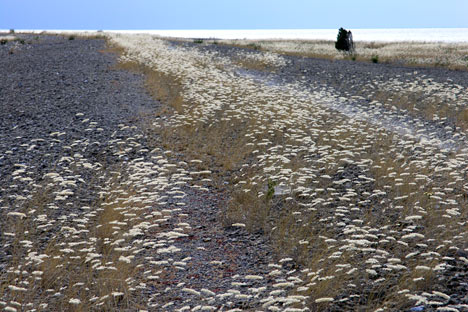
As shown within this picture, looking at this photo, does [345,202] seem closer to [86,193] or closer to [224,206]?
[224,206]

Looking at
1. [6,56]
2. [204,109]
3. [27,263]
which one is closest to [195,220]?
[27,263]

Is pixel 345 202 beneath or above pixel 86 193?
beneath

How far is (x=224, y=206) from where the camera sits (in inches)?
259

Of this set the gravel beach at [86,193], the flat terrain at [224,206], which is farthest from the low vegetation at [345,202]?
the gravel beach at [86,193]

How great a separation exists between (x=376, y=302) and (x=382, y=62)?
96.3 ft

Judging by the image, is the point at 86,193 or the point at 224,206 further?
the point at 86,193

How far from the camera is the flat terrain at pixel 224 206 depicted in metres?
4.22

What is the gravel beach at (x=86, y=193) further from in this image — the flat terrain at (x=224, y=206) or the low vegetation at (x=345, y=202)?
the low vegetation at (x=345, y=202)

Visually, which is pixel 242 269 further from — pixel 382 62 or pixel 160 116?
pixel 382 62

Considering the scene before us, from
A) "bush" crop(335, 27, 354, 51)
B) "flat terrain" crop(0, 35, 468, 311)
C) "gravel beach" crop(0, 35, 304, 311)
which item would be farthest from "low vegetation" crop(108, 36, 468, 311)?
"bush" crop(335, 27, 354, 51)

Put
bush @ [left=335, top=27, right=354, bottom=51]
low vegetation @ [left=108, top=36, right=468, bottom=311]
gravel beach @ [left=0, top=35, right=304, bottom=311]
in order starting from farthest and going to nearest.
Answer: bush @ [left=335, top=27, right=354, bottom=51] → gravel beach @ [left=0, top=35, right=304, bottom=311] → low vegetation @ [left=108, top=36, right=468, bottom=311]

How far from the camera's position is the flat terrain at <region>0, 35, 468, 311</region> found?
422 centimetres

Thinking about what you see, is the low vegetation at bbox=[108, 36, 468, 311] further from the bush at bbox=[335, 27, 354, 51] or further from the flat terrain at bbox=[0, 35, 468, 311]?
the bush at bbox=[335, 27, 354, 51]

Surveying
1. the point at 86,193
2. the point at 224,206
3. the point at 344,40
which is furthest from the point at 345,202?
the point at 344,40
